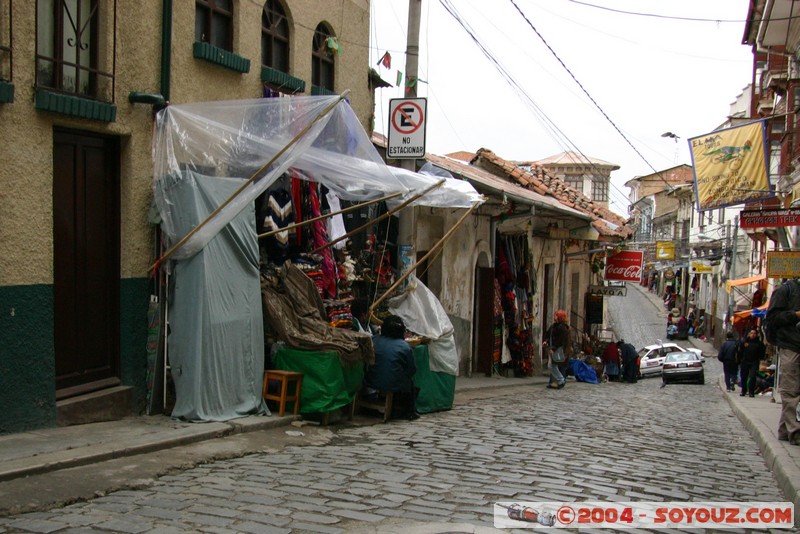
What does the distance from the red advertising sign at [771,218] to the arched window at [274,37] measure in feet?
26.6

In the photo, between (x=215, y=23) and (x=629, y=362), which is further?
(x=629, y=362)

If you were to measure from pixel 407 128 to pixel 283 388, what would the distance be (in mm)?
4663

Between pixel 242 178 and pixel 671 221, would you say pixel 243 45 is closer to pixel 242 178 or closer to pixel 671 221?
pixel 242 178

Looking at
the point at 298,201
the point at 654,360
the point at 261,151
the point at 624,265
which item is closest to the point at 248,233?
the point at 261,151

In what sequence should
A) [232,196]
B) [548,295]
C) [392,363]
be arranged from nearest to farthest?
1. [232,196]
2. [392,363]
3. [548,295]

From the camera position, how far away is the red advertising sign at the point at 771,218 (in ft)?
43.8

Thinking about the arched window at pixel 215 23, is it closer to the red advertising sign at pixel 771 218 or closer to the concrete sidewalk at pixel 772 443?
the concrete sidewalk at pixel 772 443

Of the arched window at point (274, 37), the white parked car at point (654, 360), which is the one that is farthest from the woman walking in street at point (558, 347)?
the white parked car at point (654, 360)

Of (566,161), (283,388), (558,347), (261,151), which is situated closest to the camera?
(283,388)

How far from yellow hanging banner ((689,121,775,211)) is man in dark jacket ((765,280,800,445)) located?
692 cm

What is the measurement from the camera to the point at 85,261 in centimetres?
847

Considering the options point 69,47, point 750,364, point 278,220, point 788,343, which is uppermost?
point 69,47

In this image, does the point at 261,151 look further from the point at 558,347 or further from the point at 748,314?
the point at 748,314

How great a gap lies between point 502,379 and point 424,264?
3.78m
